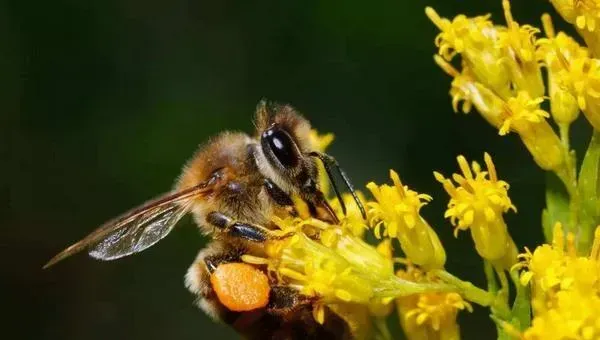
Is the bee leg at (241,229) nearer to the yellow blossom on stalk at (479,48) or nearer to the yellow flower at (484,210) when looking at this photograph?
the yellow flower at (484,210)

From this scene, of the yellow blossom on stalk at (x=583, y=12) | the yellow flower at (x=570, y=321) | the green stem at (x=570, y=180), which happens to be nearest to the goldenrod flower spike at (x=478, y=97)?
the green stem at (x=570, y=180)

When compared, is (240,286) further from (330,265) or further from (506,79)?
A: (506,79)

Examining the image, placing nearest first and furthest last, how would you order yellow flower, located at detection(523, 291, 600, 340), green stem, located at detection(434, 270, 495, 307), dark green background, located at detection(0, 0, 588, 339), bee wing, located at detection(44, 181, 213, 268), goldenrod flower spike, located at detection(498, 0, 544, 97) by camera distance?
yellow flower, located at detection(523, 291, 600, 340) < green stem, located at detection(434, 270, 495, 307) < bee wing, located at detection(44, 181, 213, 268) < goldenrod flower spike, located at detection(498, 0, 544, 97) < dark green background, located at detection(0, 0, 588, 339)

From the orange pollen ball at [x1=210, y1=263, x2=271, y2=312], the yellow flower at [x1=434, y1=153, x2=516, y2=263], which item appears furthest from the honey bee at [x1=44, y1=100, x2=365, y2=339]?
the yellow flower at [x1=434, y1=153, x2=516, y2=263]

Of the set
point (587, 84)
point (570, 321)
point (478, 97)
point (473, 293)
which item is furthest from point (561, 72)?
point (570, 321)

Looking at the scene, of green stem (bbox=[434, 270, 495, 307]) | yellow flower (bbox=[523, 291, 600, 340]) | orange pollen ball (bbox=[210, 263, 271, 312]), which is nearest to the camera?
yellow flower (bbox=[523, 291, 600, 340])

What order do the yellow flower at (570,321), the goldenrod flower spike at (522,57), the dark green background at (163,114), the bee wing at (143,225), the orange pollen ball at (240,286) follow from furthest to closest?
1. the dark green background at (163,114)
2. the goldenrod flower spike at (522,57)
3. the bee wing at (143,225)
4. the orange pollen ball at (240,286)
5. the yellow flower at (570,321)

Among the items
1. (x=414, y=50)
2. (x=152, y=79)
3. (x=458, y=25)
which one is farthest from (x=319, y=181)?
(x=152, y=79)

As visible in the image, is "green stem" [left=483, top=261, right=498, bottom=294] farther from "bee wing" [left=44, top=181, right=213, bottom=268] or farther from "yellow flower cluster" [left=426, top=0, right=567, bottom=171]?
"bee wing" [left=44, top=181, right=213, bottom=268]
